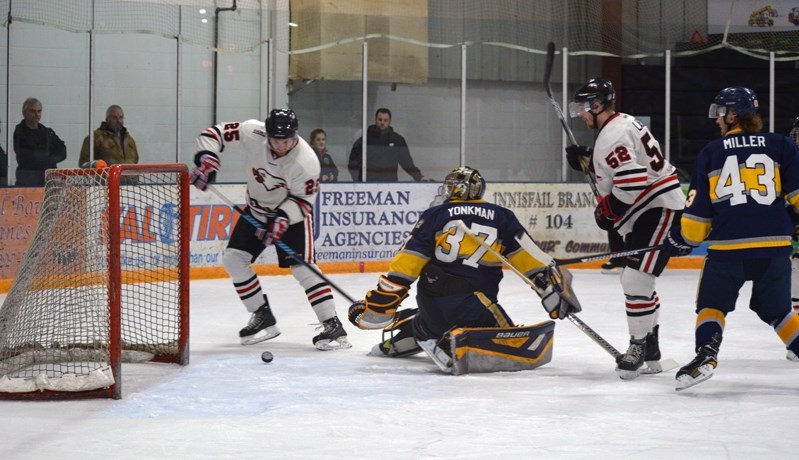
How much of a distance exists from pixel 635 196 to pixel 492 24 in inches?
250

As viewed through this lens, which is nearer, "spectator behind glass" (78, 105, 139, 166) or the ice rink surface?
the ice rink surface

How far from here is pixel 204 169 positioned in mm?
5355

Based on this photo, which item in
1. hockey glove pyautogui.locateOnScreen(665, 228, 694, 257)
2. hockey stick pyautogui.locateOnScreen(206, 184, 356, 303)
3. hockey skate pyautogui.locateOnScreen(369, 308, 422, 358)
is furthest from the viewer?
hockey stick pyautogui.locateOnScreen(206, 184, 356, 303)

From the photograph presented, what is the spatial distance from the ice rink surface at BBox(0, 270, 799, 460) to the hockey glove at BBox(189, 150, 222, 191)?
30.2 inches

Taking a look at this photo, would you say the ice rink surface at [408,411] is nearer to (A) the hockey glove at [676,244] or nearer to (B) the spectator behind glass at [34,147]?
(A) the hockey glove at [676,244]

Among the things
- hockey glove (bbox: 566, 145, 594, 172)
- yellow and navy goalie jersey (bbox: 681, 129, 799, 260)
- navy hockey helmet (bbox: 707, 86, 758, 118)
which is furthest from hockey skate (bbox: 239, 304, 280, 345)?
navy hockey helmet (bbox: 707, 86, 758, 118)

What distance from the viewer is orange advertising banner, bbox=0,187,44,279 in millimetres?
7617

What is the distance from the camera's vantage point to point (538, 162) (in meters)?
10.3

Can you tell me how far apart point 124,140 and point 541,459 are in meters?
6.18

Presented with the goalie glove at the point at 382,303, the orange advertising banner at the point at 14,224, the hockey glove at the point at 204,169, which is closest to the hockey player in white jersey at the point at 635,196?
the goalie glove at the point at 382,303

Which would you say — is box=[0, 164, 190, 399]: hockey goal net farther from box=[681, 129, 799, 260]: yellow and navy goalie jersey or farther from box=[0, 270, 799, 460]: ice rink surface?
box=[681, 129, 799, 260]: yellow and navy goalie jersey

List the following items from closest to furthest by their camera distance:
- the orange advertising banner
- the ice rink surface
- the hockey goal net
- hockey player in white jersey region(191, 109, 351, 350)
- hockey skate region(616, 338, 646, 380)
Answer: the ice rink surface < the hockey goal net < hockey skate region(616, 338, 646, 380) < hockey player in white jersey region(191, 109, 351, 350) < the orange advertising banner

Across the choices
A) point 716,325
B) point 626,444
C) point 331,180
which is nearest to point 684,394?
point 716,325

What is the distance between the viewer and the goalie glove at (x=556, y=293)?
4.58 m
